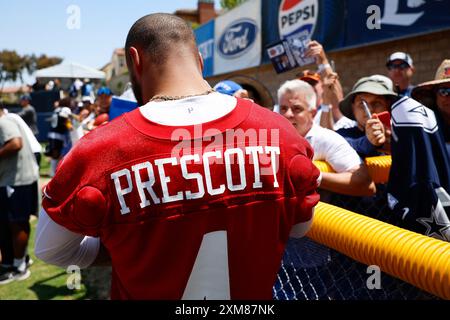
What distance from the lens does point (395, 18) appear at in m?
5.61

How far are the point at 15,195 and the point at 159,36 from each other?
3.86 metres

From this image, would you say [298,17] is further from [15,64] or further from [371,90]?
[15,64]

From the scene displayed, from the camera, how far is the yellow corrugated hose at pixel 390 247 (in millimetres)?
998

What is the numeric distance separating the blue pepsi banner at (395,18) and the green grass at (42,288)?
A: 4.35 meters

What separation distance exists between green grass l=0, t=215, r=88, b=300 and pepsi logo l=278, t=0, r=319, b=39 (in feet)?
19.4

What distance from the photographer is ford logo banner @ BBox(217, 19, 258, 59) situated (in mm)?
10039

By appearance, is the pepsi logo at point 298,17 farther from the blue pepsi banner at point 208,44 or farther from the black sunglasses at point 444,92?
the black sunglasses at point 444,92

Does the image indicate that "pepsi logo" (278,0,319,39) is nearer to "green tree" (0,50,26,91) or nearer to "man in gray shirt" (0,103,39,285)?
"man in gray shirt" (0,103,39,285)

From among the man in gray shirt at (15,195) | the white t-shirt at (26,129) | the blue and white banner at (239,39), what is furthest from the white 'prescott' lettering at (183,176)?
the blue and white banner at (239,39)

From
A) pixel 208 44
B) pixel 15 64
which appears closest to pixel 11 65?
pixel 15 64

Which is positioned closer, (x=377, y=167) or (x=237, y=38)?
(x=377, y=167)

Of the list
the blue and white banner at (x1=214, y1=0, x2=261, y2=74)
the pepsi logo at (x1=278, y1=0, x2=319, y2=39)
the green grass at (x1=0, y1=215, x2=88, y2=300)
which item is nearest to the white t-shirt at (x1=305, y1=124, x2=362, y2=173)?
the green grass at (x1=0, y1=215, x2=88, y2=300)

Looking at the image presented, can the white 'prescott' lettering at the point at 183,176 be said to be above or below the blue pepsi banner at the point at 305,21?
below

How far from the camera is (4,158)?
13.5ft
